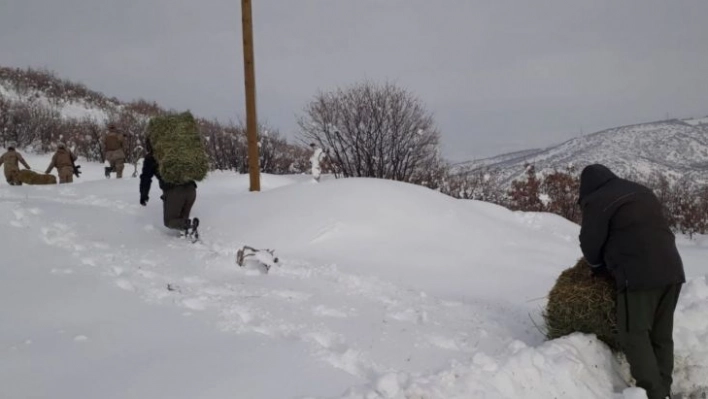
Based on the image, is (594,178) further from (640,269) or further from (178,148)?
(178,148)

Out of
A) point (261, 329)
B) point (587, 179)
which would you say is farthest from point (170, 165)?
point (587, 179)

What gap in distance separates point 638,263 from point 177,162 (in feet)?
18.4

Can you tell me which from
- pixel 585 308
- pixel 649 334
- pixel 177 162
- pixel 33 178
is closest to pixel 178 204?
pixel 177 162

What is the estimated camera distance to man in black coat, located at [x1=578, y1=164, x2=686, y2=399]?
312cm

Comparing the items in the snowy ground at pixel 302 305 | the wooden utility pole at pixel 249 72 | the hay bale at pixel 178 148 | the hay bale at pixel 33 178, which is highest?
the wooden utility pole at pixel 249 72

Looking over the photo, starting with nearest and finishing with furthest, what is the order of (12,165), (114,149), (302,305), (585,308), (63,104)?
(585,308) < (302,305) < (12,165) < (114,149) < (63,104)

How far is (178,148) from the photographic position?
21.7 feet

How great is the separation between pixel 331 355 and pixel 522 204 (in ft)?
48.8

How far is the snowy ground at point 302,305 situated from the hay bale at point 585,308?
0.38 ft

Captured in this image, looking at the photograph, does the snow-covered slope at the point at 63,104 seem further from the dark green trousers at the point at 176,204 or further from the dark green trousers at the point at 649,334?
the dark green trousers at the point at 649,334

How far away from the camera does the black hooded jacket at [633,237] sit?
3102mm

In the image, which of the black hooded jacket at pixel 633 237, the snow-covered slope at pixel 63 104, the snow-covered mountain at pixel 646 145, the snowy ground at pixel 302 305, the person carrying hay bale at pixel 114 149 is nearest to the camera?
the snowy ground at pixel 302 305

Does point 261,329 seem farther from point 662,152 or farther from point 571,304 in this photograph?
point 662,152

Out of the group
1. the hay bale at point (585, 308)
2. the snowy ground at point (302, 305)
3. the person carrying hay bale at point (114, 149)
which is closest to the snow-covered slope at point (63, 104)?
the person carrying hay bale at point (114, 149)
